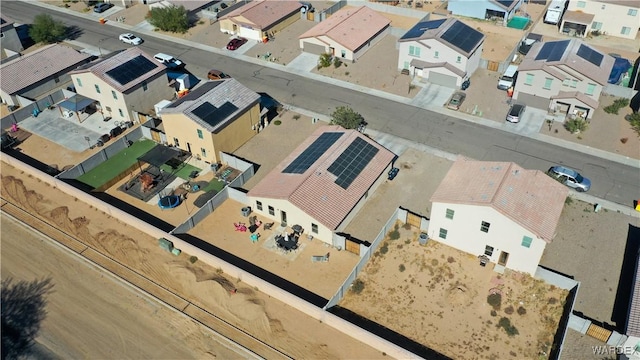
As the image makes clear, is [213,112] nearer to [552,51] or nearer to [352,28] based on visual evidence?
[352,28]

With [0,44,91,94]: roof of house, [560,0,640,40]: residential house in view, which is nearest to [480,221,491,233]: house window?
[560,0,640,40]: residential house

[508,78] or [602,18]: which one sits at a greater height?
[602,18]

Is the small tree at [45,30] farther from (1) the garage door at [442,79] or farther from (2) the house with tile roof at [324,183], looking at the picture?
(1) the garage door at [442,79]

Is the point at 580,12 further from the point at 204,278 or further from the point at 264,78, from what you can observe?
the point at 204,278

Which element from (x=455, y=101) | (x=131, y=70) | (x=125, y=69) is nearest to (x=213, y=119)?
(x=131, y=70)

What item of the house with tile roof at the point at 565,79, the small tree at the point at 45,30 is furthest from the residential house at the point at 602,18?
the small tree at the point at 45,30

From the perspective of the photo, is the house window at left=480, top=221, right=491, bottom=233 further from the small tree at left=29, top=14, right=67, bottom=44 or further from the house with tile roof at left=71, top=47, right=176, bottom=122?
the small tree at left=29, top=14, right=67, bottom=44
